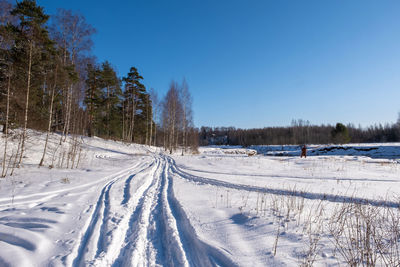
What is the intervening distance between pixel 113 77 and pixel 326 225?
26.8 metres

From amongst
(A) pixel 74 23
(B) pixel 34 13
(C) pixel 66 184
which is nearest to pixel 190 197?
(C) pixel 66 184

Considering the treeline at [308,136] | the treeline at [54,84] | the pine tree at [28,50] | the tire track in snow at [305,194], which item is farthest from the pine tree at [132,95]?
the treeline at [308,136]

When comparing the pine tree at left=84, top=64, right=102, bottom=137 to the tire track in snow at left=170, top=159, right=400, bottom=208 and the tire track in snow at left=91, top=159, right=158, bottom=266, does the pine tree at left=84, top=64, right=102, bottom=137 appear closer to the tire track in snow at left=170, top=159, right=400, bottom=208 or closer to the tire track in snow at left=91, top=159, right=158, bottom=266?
the tire track in snow at left=170, top=159, right=400, bottom=208

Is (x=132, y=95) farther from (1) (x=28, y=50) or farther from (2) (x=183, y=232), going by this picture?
(2) (x=183, y=232)

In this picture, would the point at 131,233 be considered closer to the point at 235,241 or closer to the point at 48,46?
the point at 235,241

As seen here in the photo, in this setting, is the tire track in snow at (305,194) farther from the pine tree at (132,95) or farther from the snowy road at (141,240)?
the pine tree at (132,95)

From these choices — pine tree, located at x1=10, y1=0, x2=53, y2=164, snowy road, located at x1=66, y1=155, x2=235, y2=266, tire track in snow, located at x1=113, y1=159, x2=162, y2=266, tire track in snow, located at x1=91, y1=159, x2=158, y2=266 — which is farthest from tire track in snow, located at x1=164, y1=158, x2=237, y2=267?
pine tree, located at x1=10, y1=0, x2=53, y2=164

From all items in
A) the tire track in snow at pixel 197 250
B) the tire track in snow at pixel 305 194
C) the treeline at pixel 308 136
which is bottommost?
the tire track in snow at pixel 305 194

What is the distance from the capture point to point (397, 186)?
6.44 metres

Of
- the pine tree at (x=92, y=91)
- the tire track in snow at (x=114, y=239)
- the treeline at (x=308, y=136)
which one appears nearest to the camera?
the tire track in snow at (x=114, y=239)

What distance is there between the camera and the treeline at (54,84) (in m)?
8.40

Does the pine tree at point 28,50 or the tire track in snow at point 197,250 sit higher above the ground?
the pine tree at point 28,50

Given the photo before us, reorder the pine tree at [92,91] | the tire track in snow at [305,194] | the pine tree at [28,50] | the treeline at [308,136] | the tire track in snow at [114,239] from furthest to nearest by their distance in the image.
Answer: the treeline at [308,136], the pine tree at [92,91], the pine tree at [28,50], the tire track in snow at [305,194], the tire track in snow at [114,239]

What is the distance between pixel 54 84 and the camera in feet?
31.7
